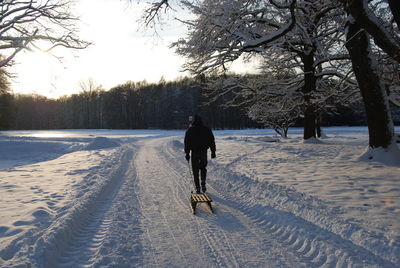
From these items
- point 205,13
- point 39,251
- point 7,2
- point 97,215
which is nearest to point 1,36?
point 7,2

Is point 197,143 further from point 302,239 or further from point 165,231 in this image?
point 302,239

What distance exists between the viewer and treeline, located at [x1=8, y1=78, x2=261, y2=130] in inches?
2820

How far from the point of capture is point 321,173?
8297 millimetres

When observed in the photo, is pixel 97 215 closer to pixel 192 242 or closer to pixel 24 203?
pixel 24 203

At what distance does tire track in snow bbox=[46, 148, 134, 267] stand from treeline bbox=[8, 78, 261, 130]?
198ft

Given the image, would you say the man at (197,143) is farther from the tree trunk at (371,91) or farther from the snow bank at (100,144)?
the snow bank at (100,144)

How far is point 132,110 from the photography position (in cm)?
7944

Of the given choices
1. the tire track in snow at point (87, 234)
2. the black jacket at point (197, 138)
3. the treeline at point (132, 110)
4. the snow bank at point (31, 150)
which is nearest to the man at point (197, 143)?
the black jacket at point (197, 138)

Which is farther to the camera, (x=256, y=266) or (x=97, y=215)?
(x=97, y=215)

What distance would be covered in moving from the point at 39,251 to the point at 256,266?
2.89 metres

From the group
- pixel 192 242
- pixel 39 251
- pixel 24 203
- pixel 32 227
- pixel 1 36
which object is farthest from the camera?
pixel 1 36

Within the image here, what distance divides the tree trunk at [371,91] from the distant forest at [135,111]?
52333 millimetres

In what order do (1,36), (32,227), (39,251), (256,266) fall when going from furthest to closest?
(1,36), (32,227), (39,251), (256,266)

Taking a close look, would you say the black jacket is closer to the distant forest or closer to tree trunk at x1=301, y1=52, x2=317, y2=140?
tree trunk at x1=301, y1=52, x2=317, y2=140
